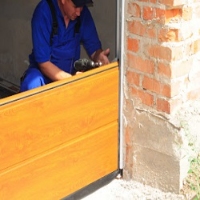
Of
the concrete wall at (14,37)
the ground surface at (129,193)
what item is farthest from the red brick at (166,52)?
the concrete wall at (14,37)

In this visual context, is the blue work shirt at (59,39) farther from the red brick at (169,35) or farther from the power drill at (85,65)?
the red brick at (169,35)

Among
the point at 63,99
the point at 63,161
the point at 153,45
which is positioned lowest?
the point at 63,161

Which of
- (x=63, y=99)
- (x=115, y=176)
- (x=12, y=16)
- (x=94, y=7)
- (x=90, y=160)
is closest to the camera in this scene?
(x=63, y=99)

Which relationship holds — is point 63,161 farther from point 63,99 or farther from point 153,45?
point 153,45

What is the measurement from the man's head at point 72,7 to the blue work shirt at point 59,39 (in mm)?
39

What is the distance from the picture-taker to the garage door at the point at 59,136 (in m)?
3.28

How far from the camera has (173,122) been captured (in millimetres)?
3664

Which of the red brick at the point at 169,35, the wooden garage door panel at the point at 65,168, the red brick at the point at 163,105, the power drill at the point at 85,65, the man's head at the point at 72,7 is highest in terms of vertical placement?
the man's head at the point at 72,7

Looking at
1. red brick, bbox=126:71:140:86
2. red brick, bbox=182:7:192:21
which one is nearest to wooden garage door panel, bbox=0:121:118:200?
red brick, bbox=126:71:140:86

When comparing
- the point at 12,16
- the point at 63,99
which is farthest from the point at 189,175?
the point at 12,16

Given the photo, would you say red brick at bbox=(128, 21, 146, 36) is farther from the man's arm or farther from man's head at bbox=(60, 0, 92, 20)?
the man's arm

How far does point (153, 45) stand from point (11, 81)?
266cm

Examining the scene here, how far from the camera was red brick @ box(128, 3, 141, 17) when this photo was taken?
140 inches

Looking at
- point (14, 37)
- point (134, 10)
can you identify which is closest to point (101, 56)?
point (134, 10)
